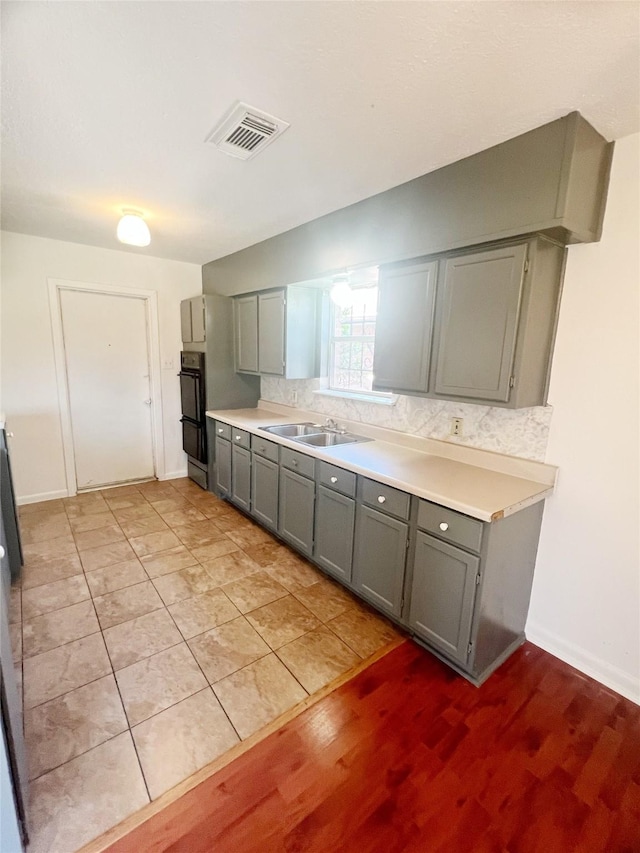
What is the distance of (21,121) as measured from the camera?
1.64m

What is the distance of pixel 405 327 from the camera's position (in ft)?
7.17

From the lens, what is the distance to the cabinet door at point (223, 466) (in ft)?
11.8

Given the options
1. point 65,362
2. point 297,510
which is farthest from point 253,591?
point 65,362

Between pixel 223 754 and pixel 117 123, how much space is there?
265cm

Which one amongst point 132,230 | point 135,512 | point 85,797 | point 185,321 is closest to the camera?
point 85,797

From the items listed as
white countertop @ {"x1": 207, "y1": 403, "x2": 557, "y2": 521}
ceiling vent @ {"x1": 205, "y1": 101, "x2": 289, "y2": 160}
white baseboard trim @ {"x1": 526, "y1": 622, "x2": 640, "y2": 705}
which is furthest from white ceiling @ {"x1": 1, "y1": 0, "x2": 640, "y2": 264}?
white baseboard trim @ {"x1": 526, "y1": 622, "x2": 640, "y2": 705}

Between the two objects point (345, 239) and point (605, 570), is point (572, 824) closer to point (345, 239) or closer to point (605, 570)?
point (605, 570)

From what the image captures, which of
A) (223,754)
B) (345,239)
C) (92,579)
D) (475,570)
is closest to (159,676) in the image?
(223,754)

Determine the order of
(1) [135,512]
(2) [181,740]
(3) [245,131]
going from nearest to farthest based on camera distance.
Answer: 1. (2) [181,740]
2. (3) [245,131]
3. (1) [135,512]

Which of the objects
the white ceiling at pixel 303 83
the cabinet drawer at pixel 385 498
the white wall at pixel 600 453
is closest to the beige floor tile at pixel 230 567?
the cabinet drawer at pixel 385 498

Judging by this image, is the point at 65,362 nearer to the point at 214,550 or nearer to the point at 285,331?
the point at 285,331

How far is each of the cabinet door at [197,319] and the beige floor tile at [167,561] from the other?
2057 millimetres

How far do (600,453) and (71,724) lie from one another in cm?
262

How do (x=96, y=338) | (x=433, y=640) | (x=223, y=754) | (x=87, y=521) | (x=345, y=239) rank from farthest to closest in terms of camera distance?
1. (x=96, y=338)
2. (x=87, y=521)
3. (x=345, y=239)
4. (x=433, y=640)
5. (x=223, y=754)
